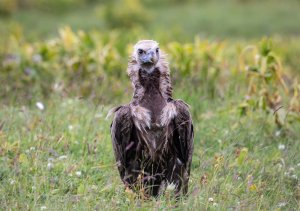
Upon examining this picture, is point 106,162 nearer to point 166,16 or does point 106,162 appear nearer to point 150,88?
point 150,88

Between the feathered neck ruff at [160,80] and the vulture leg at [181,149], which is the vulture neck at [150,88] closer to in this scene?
the feathered neck ruff at [160,80]

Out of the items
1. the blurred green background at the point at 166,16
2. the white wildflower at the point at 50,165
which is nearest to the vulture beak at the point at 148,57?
the white wildflower at the point at 50,165

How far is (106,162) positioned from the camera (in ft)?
19.0

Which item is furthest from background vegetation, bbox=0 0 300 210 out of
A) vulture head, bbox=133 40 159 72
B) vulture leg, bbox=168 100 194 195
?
vulture head, bbox=133 40 159 72

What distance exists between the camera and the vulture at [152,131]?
15.7ft

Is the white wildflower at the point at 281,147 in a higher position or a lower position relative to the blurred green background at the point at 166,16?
lower

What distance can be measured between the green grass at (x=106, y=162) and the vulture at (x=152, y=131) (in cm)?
17

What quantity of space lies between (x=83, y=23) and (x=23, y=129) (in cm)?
Answer: 1860

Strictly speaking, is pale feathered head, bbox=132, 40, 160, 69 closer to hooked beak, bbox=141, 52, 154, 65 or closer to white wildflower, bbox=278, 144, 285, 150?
hooked beak, bbox=141, 52, 154, 65

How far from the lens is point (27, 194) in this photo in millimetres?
4793

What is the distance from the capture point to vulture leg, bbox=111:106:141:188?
479 cm

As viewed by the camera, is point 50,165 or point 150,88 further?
point 50,165

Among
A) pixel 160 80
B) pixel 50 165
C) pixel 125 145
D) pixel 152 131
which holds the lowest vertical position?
pixel 50 165

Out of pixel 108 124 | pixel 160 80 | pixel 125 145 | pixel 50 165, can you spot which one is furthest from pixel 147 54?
pixel 108 124
